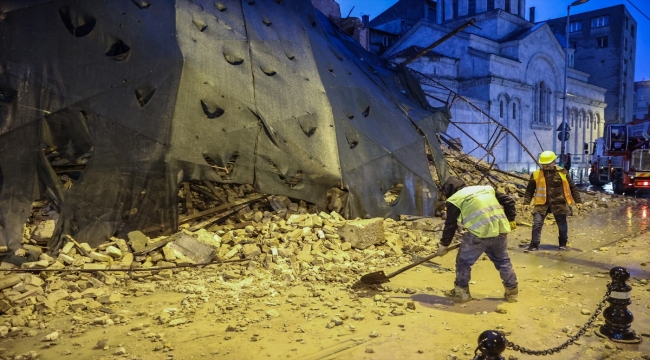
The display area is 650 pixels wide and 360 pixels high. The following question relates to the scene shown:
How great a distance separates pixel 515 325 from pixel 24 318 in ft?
15.4

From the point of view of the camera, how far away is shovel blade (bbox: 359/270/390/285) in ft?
17.8

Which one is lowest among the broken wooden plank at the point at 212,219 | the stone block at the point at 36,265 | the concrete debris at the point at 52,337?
the concrete debris at the point at 52,337

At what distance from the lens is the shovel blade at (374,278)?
17.8 ft

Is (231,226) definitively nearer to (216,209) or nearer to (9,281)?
(216,209)

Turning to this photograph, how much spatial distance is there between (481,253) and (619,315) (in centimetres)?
135

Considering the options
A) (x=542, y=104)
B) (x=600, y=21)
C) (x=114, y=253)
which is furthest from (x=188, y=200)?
(x=600, y=21)

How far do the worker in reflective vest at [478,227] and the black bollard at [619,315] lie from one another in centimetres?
106

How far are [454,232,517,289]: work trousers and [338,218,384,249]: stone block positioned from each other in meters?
2.10

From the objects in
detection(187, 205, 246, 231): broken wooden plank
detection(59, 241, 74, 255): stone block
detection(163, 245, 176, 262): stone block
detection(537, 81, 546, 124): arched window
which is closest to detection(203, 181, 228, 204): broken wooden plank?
detection(187, 205, 246, 231): broken wooden plank

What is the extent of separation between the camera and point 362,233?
6953mm

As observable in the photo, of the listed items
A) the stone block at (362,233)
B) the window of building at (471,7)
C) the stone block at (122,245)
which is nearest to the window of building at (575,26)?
the window of building at (471,7)

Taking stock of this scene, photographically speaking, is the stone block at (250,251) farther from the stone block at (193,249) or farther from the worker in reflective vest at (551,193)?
the worker in reflective vest at (551,193)

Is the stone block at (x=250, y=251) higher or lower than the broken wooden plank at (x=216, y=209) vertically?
lower

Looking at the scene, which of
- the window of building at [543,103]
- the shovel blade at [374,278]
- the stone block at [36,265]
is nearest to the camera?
the shovel blade at [374,278]
